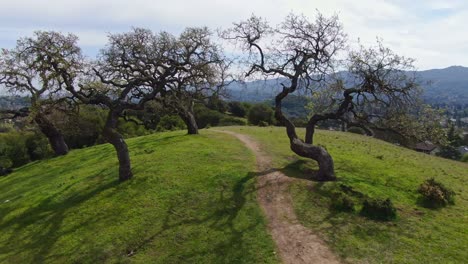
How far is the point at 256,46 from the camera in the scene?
2655 cm

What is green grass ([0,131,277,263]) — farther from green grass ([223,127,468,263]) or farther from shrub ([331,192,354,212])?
shrub ([331,192,354,212])

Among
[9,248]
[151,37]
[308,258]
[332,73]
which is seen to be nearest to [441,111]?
[332,73]

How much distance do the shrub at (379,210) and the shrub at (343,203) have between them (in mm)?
631

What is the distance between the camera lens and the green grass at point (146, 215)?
16.0 meters

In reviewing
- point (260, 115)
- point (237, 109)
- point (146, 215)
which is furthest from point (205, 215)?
point (237, 109)

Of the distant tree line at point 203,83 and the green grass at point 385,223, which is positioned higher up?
the distant tree line at point 203,83

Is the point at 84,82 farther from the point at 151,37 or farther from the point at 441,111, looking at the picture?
the point at 441,111

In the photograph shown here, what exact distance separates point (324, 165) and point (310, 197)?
3.40 metres

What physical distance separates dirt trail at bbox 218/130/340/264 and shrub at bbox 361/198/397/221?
3531mm

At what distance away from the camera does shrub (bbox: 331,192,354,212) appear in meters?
18.4

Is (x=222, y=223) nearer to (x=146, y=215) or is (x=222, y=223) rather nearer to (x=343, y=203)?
(x=146, y=215)

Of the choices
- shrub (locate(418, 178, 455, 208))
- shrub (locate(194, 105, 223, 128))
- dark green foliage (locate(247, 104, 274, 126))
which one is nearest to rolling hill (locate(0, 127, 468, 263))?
shrub (locate(418, 178, 455, 208))

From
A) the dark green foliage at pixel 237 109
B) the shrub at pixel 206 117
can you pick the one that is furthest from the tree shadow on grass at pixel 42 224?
the dark green foliage at pixel 237 109

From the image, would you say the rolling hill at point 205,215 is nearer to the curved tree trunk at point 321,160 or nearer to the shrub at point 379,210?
the shrub at point 379,210
